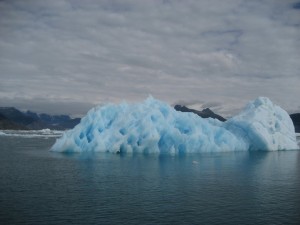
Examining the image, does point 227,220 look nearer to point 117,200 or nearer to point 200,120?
point 117,200

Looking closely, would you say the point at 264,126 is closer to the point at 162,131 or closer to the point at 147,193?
Answer: the point at 162,131

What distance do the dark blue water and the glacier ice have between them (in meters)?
8.37

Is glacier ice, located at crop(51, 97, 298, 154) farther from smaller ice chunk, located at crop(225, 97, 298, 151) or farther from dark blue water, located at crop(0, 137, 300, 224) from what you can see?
dark blue water, located at crop(0, 137, 300, 224)

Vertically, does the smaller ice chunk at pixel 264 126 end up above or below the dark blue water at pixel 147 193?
above

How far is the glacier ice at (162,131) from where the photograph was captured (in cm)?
3816

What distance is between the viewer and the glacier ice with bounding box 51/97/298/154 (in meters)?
38.2

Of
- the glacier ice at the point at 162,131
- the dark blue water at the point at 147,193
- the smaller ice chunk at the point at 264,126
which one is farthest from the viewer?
the smaller ice chunk at the point at 264,126

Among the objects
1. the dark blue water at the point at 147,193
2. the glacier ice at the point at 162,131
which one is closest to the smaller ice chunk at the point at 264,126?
the glacier ice at the point at 162,131

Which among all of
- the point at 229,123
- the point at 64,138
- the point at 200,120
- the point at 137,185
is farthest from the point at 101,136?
the point at 137,185

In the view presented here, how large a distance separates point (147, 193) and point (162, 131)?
1964cm

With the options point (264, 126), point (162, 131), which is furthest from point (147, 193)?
point (264, 126)

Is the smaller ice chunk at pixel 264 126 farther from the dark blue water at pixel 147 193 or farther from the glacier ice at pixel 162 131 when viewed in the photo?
the dark blue water at pixel 147 193

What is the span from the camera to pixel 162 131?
1507 inches

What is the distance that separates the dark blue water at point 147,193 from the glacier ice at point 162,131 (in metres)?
8.37
